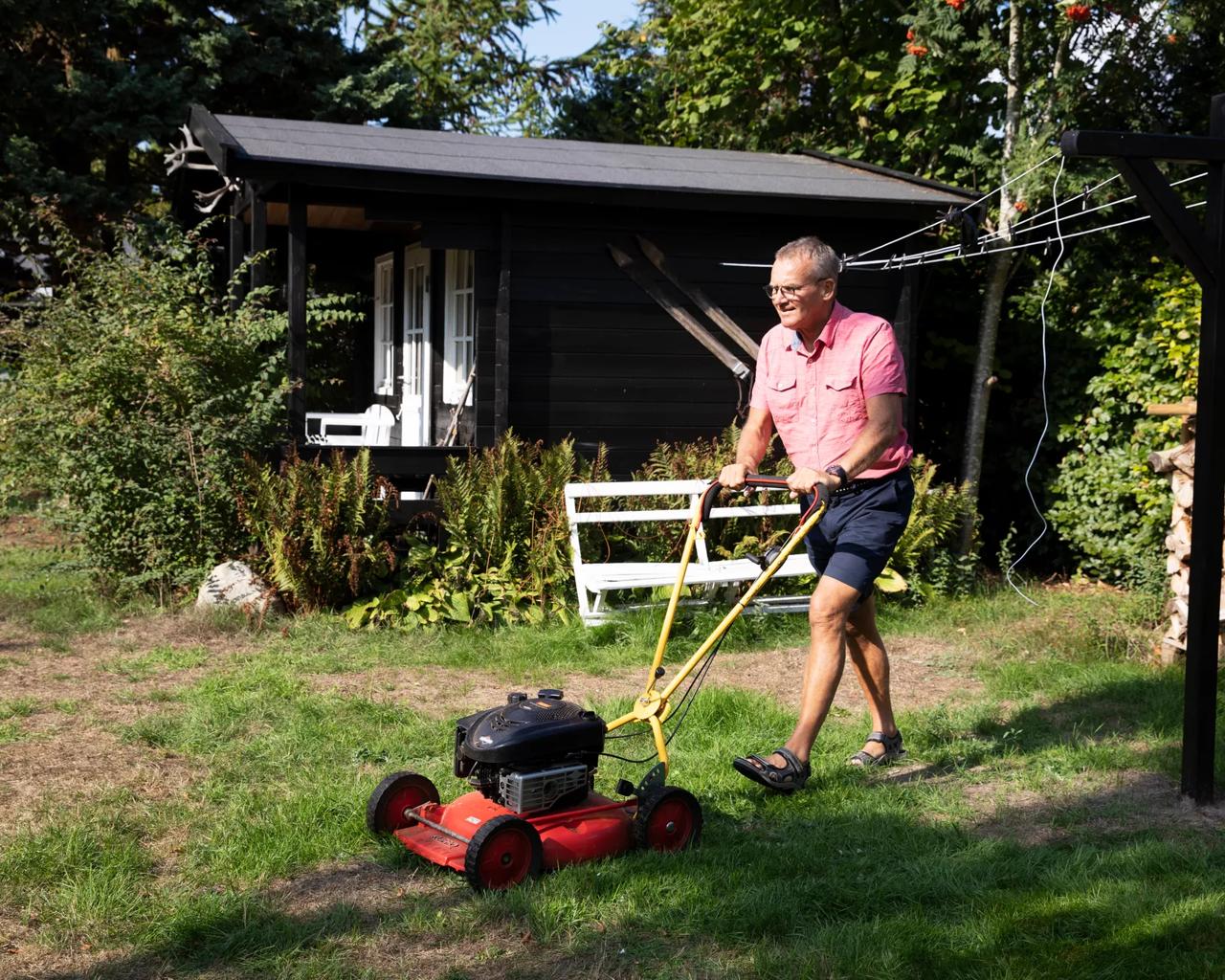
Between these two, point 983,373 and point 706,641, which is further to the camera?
point 983,373

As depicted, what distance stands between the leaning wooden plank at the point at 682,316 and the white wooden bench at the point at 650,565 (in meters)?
1.52

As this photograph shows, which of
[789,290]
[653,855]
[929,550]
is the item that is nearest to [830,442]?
[789,290]

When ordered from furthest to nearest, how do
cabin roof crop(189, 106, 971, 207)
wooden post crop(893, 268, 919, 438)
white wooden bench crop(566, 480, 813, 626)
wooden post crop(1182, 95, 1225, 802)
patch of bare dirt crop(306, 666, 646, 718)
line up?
1. wooden post crop(893, 268, 919, 438)
2. cabin roof crop(189, 106, 971, 207)
3. white wooden bench crop(566, 480, 813, 626)
4. patch of bare dirt crop(306, 666, 646, 718)
5. wooden post crop(1182, 95, 1225, 802)

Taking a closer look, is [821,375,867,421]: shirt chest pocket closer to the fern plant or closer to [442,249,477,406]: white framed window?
the fern plant

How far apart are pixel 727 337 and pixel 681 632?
10.1 feet

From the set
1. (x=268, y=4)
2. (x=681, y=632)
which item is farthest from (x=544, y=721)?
(x=268, y=4)

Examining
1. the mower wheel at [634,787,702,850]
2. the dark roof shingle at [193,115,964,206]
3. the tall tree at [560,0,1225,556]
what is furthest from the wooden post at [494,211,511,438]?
the mower wheel at [634,787,702,850]

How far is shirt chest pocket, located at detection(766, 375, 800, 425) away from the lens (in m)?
5.21

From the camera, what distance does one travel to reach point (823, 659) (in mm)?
4980

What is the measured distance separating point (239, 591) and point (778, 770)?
4.74 meters

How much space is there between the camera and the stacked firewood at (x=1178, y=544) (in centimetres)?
747

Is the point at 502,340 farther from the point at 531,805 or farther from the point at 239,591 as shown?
the point at 531,805

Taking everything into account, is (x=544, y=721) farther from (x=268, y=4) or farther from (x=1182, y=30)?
(x=268, y=4)

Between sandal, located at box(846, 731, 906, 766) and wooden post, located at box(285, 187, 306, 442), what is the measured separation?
5.12 metres
